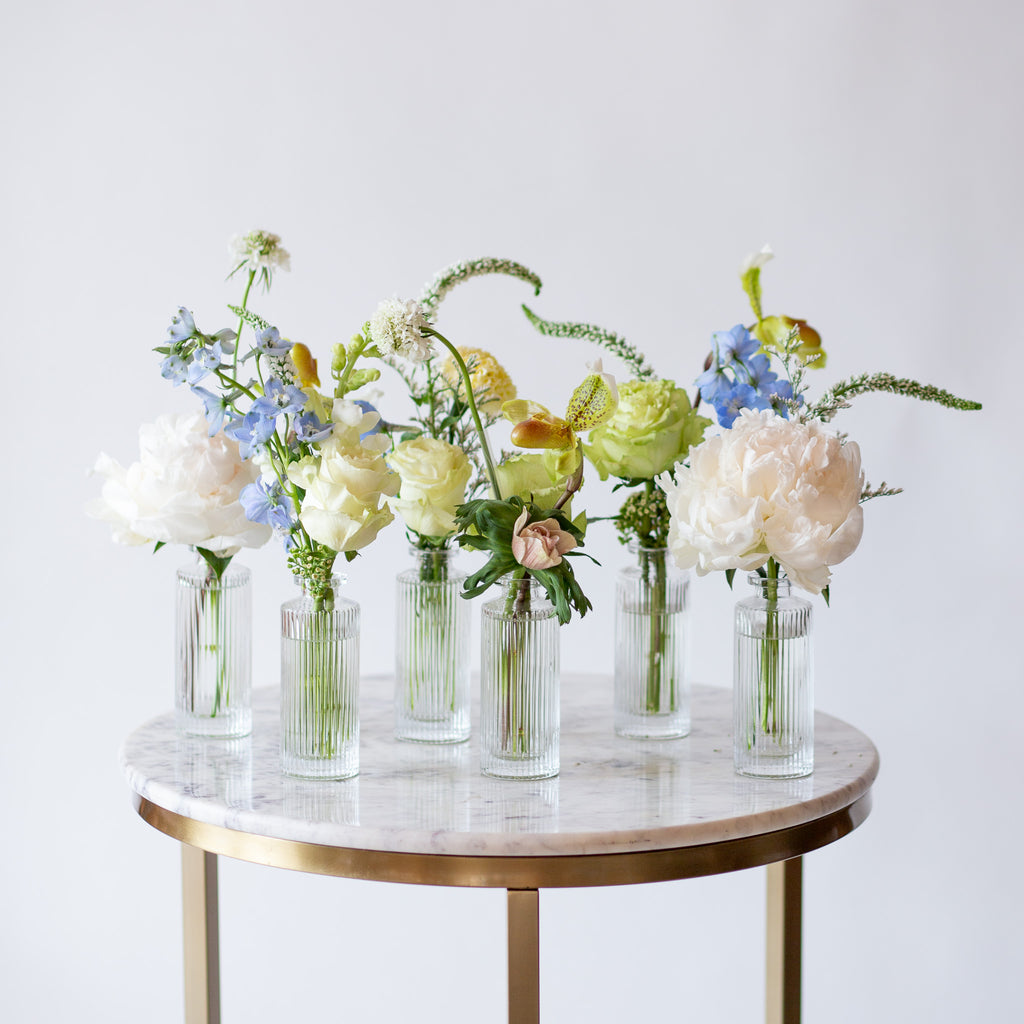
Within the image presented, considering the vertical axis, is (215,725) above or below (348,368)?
below

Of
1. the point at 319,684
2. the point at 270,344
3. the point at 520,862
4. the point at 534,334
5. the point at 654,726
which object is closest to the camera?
the point at 520,862

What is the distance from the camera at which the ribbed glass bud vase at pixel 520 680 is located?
1591 millimetres

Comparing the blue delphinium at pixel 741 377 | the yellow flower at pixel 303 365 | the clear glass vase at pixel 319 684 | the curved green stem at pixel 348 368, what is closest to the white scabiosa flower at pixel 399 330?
the curved green stem at pixel 348 368

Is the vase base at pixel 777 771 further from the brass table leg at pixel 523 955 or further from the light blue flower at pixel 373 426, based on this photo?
the light blue flower at pixel 373 426

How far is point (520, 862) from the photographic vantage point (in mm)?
1410

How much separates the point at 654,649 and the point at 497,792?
379 mm

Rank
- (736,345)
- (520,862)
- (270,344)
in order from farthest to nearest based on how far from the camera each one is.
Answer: (736,345) < (270,344) < (520,862)

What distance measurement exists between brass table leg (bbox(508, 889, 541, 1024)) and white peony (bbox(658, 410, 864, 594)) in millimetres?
443

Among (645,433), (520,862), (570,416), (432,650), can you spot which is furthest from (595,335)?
(520,862)

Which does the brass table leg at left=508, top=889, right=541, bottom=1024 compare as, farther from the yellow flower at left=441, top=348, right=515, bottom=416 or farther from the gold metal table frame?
the yellow flower at left=441, top=348, right=515, bottom=416

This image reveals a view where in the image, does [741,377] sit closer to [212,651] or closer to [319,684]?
[319,684]

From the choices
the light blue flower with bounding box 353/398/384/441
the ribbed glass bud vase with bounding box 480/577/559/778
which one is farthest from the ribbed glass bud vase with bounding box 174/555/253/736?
the ribbed glass bud vase with bounding box 480/577/559/778

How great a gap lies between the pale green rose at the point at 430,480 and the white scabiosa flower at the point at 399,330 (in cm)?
15

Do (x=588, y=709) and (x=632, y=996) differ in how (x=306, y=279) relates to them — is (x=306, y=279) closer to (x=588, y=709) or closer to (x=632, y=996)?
(x=588, y=709)
